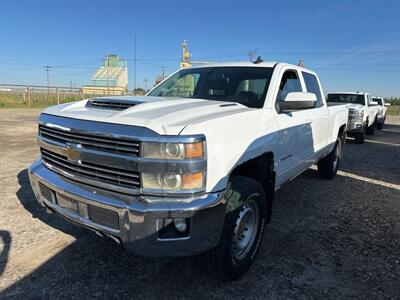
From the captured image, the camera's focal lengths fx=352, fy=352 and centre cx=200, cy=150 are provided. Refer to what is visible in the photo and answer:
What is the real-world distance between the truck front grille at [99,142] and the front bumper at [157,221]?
32 centimetres

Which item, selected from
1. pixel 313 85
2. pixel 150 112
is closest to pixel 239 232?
pixel 150 112

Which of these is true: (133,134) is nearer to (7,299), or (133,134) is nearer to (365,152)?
(7,299)

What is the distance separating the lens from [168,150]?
92.9 inches

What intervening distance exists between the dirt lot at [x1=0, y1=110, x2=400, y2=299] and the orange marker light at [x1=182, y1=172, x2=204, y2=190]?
0.98 meters

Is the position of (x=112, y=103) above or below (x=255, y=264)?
above

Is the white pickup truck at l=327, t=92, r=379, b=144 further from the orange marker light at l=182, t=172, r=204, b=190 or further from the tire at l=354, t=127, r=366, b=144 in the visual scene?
the orange marker light at l=182, t=172, r=204, b=190

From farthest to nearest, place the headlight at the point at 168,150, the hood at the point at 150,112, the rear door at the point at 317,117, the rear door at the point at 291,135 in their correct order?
1. the rear door at the point at 317,117
2. the rear door at the point at 291,135
3. the hood at the point at 150,112
4. the headlight at the point at 168,150

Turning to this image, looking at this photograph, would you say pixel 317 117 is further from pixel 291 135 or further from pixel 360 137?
pixel 360 137

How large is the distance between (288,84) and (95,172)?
2670 millimetres

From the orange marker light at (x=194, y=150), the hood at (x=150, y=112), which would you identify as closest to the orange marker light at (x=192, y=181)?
the orange marker light at (x=194, y=150)

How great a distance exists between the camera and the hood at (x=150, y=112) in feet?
8.06

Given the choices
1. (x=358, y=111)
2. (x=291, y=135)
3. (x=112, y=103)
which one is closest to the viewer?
(x=112, y=103)

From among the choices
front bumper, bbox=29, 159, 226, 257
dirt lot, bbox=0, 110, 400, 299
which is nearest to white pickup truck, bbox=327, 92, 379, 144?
dirt lot, bbox=0, 110, 400, 299

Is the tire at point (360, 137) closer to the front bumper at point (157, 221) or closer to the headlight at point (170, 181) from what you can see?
the front bumper at point (157, 221)
